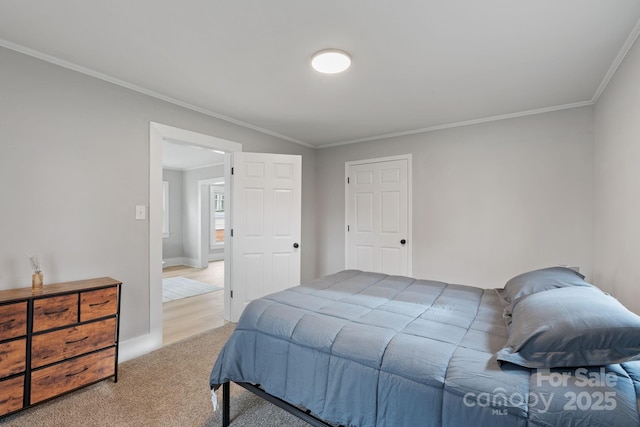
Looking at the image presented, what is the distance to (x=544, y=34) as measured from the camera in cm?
185

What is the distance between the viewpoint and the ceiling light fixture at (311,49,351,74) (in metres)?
2.04

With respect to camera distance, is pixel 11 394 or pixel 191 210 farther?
pixel 191 210

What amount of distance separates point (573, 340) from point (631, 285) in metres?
1.46

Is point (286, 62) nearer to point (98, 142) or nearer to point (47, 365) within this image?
point (98, 142)

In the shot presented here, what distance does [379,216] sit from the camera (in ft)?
13.8

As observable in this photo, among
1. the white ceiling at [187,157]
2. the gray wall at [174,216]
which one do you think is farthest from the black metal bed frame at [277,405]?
the gray wall at [174,216]

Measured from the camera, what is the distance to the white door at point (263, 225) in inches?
140

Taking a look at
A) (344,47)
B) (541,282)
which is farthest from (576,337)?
→ (344,47)

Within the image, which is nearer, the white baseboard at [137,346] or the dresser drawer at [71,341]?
the dresser drawer at [71,341]

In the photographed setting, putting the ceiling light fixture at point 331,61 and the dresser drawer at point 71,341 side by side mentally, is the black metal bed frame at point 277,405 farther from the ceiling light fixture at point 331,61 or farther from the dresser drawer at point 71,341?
the ceiling light fixture at point 331,61

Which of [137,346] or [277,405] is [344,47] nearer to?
[277,405]

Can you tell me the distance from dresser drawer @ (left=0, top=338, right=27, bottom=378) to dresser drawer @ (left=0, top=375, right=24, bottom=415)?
0.16 feet

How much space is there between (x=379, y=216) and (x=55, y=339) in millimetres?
3564

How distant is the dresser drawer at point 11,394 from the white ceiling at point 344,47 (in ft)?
7.17
